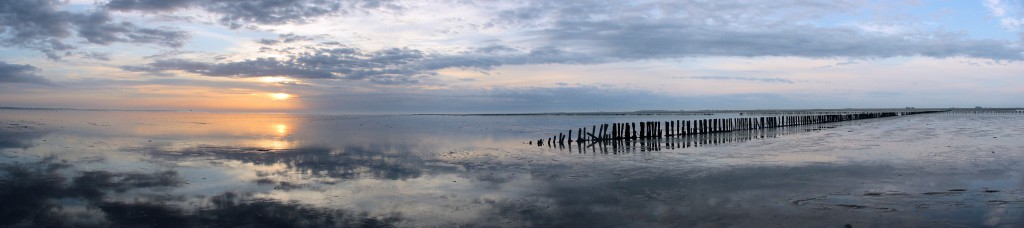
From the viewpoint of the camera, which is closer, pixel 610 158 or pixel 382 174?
pixel 382 174

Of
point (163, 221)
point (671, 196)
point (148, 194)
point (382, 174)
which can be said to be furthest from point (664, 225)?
point (148, 194)

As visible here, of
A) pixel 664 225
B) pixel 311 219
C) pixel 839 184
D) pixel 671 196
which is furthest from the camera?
pixel 839 184

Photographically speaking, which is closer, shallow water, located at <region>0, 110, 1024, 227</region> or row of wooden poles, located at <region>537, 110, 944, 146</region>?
shallow water, located at <region>0, 110, 1024, 227</region>

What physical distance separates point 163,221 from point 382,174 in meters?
6.28

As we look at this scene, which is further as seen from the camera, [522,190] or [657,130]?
[657,130]

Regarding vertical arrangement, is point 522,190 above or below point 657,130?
below

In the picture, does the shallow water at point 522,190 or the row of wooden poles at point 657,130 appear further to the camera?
the row of wooden poles at point 657,130

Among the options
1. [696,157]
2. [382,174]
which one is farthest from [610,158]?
[382,174]

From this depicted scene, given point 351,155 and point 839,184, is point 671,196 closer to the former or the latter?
point 839,184

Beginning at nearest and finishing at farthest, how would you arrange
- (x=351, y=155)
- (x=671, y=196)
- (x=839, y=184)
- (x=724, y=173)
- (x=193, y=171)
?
(x=671, y=196), (x=839, y=184), (x=724, y=173), (x=193, y=171), (x=351, y=155)

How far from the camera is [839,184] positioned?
11.9 m

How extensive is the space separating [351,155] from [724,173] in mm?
12619

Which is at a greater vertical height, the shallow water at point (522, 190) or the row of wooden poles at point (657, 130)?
the row of wooden poles at point (657, 130)

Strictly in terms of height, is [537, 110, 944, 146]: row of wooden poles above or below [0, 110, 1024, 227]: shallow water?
above
